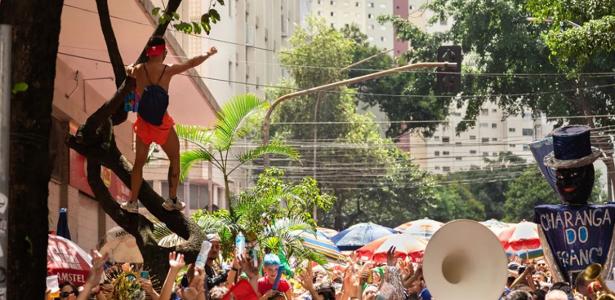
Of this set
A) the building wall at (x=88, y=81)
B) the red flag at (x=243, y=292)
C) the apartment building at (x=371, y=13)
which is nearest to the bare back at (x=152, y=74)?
the red flag at (x=243, y=292)

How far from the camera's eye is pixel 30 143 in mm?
7090

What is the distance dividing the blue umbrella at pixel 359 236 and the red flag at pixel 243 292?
28.2 metres

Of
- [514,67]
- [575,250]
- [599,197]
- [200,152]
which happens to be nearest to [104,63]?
[200,152]

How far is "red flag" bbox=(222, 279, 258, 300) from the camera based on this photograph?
9.25 m

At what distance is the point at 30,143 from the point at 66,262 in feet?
17.8

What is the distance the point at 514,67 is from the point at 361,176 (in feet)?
80.8

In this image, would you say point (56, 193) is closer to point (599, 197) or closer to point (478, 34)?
point (478, 34)

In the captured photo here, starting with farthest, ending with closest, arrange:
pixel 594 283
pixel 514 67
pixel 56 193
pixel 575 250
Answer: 1. pixel 514 67
2. pixel 56 193
3. pixel 575 250
4. pixel 594 283

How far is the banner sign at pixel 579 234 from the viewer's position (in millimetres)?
13664

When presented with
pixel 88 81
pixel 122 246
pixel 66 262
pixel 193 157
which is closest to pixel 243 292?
pixel 66 262

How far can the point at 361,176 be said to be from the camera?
249 feet

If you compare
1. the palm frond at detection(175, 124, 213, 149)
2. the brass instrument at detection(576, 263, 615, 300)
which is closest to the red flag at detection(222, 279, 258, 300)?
the brass instrument at detection(576, 263, 615, 300)

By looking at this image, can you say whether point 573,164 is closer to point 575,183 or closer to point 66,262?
point 575,183

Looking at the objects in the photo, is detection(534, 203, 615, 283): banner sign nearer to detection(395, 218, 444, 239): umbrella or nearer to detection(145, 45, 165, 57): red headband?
detection(145, 45, 165, 57): red headband
